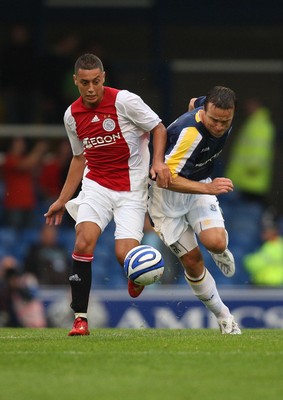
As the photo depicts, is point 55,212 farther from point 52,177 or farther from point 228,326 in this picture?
point 52,177

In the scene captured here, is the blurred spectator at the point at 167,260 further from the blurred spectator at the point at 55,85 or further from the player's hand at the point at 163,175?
the player's hand at the point at 163,175

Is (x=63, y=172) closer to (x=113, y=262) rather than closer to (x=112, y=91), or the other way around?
(x=113, y=262)

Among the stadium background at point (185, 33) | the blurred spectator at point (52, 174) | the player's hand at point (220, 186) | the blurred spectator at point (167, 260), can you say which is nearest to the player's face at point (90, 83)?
the player's hand at point (220, 186)

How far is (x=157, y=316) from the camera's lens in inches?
→ 615

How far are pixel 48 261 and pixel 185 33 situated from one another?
6.65 m

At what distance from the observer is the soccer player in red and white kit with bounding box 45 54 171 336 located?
9.70 meters

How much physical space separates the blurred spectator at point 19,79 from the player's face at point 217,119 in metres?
9.04

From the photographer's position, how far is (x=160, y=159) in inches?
385

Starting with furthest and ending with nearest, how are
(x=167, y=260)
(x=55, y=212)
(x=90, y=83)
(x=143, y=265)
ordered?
(x=167, y=260)
(x=55, y=212)
(x=90, y=83)
(x=143, y=265)

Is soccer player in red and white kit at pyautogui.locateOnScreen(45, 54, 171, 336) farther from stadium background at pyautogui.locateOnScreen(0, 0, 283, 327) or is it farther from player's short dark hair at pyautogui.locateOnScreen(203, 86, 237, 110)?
stadium background at pyautogui.locateOnScreen(0, 0, 283, 327)

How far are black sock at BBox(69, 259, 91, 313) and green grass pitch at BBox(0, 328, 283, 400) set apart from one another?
0.30 m

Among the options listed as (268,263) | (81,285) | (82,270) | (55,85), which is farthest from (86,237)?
(55,85)

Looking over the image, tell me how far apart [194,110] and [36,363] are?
10.1 feet

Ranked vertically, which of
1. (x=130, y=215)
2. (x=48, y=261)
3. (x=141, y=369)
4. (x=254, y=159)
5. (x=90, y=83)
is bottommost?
(x=48, y=261)
